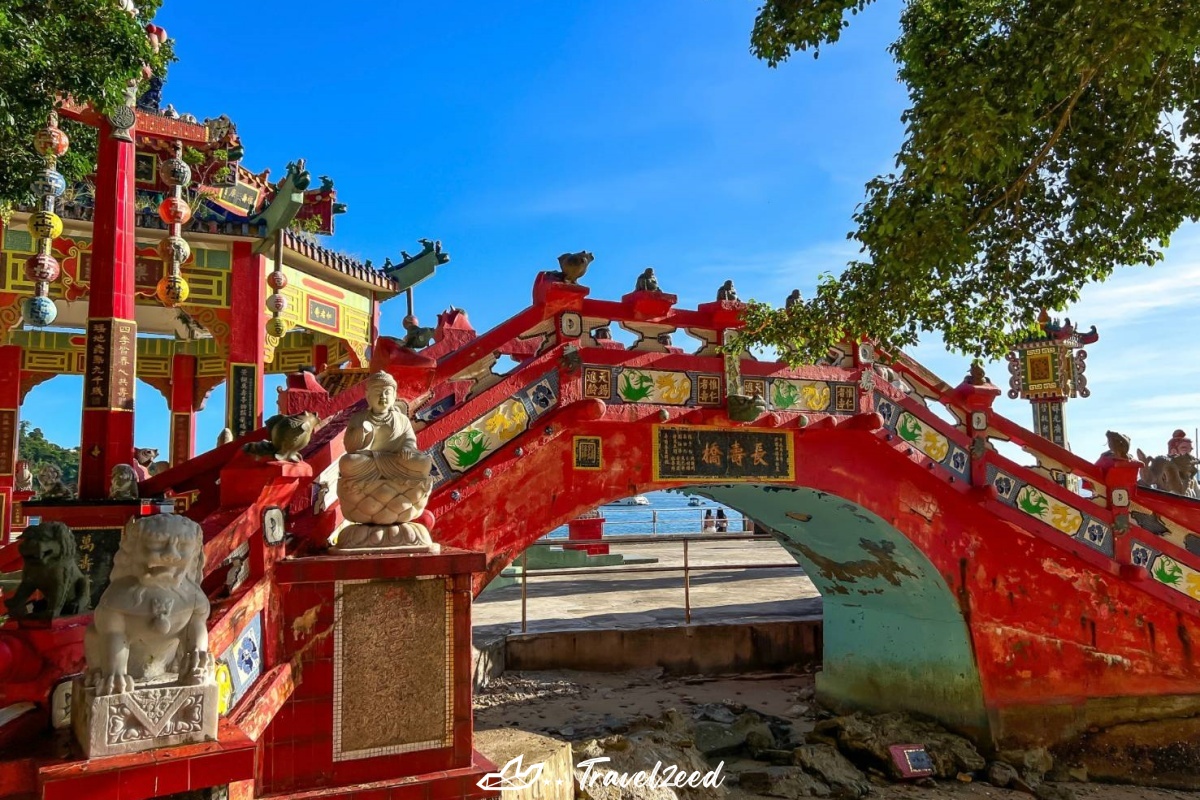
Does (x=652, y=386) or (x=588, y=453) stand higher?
(x=652, y=386)

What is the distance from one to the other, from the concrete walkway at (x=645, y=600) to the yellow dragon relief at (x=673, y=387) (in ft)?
15.1

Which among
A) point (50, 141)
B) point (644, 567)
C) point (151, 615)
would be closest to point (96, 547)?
point (50, 141)

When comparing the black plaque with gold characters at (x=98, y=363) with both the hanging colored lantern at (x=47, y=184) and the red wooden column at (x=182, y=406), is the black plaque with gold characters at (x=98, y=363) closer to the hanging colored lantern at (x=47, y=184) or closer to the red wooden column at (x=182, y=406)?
the hanging colored lantern at (x=47, y=184)

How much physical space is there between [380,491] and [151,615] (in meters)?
1.51

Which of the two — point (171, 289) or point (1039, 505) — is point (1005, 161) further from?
point (171, 289)

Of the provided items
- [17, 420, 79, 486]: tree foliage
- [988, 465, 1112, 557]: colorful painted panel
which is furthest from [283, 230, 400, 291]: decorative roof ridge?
[17, 420, 79, 486]: tree foliage

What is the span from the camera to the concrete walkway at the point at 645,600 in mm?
11578

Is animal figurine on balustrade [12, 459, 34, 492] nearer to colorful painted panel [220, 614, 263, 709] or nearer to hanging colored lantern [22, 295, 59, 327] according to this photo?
hanging colored lantern [22, 295, 59, 327]

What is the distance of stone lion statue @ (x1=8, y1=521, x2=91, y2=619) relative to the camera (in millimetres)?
3785

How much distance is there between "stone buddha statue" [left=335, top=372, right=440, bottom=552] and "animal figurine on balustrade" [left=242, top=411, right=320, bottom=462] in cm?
26

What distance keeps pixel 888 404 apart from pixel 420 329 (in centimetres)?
489

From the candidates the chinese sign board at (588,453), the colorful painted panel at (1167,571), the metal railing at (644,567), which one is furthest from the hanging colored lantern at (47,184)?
the colorful painted panel at (1167,571)

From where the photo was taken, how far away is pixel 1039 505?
8.50m

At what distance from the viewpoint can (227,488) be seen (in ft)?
14.9
